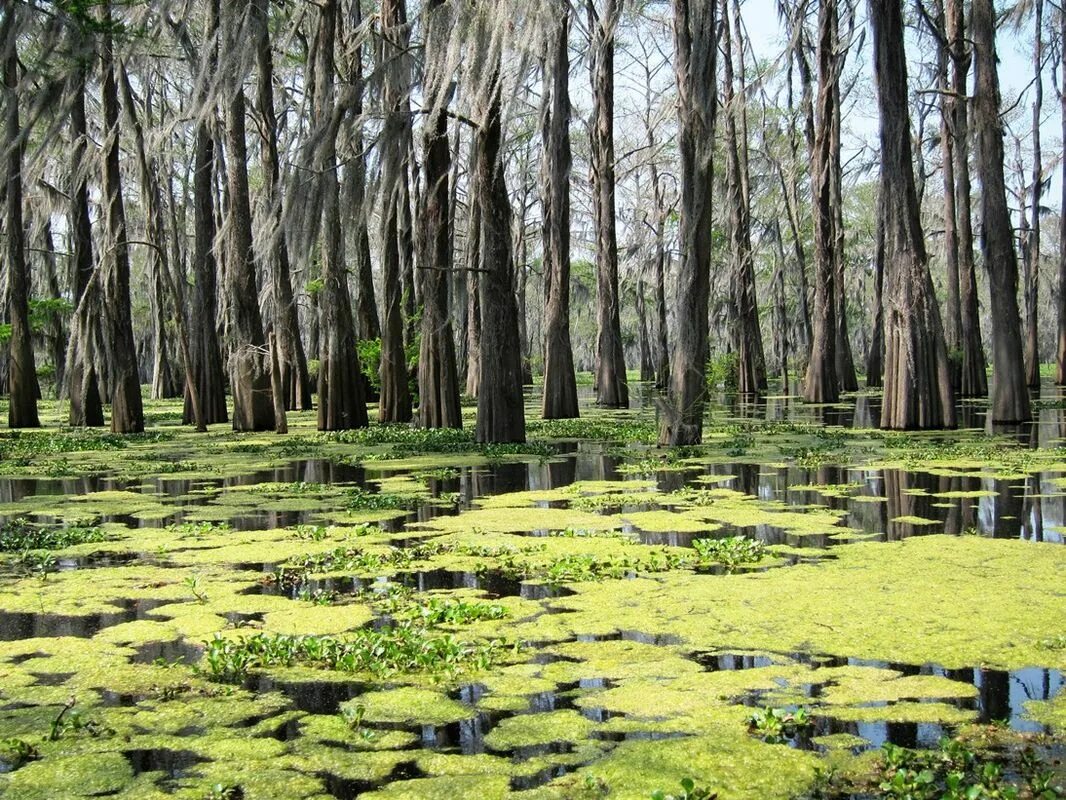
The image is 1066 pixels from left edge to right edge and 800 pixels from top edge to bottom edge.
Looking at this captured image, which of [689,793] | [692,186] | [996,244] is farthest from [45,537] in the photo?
[996,244]

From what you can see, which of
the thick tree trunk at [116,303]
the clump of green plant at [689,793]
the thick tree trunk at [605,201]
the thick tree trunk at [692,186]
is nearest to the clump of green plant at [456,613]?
the clump of green plant at [689,793]

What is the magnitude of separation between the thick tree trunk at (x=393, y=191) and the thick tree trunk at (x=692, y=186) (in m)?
3.10

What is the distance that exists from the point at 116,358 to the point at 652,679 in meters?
14.8

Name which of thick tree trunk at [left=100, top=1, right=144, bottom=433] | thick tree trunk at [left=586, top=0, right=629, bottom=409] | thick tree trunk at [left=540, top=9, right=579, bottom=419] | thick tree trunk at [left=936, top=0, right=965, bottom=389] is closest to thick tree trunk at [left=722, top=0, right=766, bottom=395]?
thick tree trunk at [left=586, top=0, right=629, bottom=409]

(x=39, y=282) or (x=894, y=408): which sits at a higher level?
(x=39, y=282)

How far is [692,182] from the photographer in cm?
1242

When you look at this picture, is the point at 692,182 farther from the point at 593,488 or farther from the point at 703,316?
the point at 593,488

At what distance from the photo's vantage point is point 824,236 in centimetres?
2325

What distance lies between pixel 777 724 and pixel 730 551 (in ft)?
9.42

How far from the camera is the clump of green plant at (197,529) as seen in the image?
7.35 metres

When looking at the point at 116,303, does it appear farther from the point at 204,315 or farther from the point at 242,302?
the point at 204,315

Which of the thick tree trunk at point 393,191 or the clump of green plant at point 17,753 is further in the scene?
the thick tree trunk at point 393,191

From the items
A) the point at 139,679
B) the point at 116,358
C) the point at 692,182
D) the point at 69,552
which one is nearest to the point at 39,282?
the point at 116,358

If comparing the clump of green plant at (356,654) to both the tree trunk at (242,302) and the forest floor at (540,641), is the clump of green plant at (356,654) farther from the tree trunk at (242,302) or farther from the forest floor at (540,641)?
the tree trunk at (242,302)
